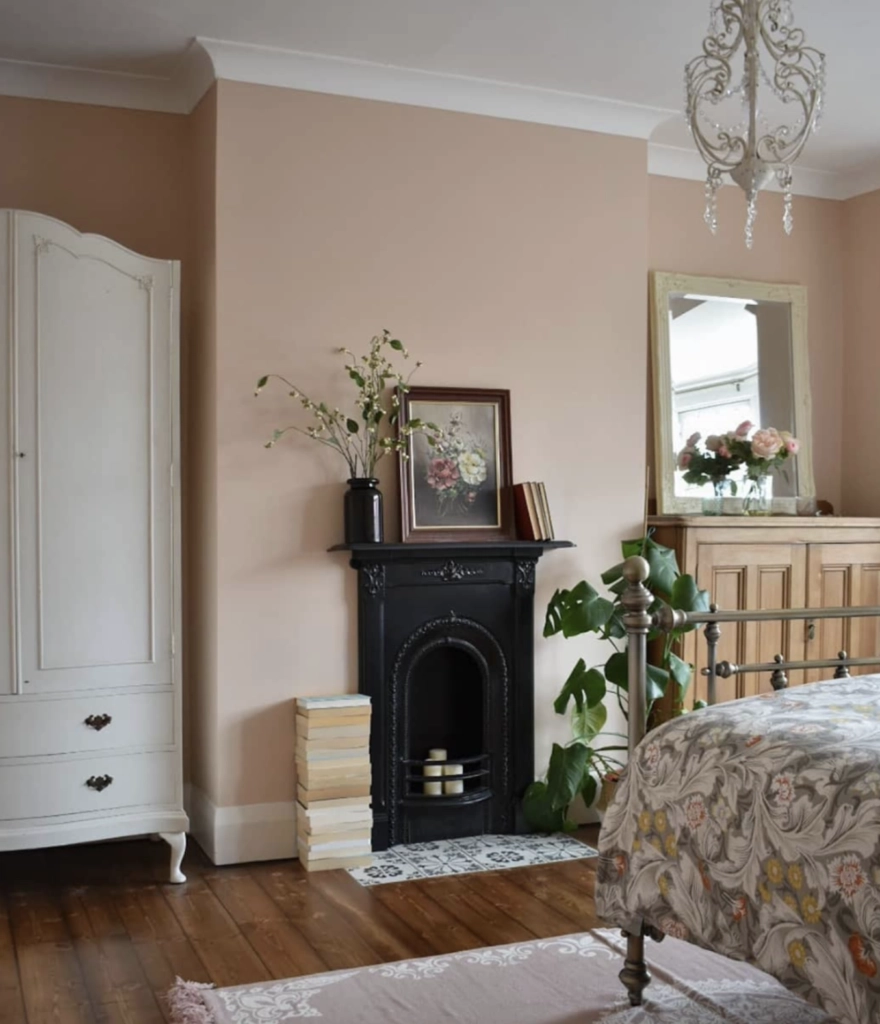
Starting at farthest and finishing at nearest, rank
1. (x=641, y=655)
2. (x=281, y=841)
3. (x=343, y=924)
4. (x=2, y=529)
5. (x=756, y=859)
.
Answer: (x=281, y=841)
(x=2, y=529)
(x=343, y=924)
(x=641, y=655)
(x=756, y=859)

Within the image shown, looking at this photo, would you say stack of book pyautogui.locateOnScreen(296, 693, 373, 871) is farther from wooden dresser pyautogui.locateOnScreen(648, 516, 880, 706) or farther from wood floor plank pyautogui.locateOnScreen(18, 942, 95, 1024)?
wooden dresser pyautogui.locateOnScreen(648, 516, 880, 706)

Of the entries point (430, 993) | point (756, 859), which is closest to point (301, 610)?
point (430, 993)

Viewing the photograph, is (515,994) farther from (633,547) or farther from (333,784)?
(633,547)

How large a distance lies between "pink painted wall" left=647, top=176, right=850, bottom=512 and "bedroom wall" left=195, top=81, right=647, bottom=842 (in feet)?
1.67

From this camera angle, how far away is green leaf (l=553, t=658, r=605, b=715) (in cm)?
430

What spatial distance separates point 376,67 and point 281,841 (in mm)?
2744

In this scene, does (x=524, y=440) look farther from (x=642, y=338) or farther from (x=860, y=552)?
(x=860, y=552)

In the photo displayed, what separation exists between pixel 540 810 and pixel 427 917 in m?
0.93

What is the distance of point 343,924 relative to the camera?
345cm

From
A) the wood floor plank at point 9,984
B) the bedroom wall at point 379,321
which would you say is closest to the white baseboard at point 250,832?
the bedroom wall at point 379,321

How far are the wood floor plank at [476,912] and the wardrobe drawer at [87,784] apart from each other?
94 centimetres

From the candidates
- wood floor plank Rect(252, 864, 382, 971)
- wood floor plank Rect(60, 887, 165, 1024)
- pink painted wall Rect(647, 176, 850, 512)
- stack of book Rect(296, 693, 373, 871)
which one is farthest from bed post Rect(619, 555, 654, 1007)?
pink painted wall Rect(647, 176, 850, 512)

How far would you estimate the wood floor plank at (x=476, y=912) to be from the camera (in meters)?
3.35

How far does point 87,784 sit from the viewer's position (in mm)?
3777
